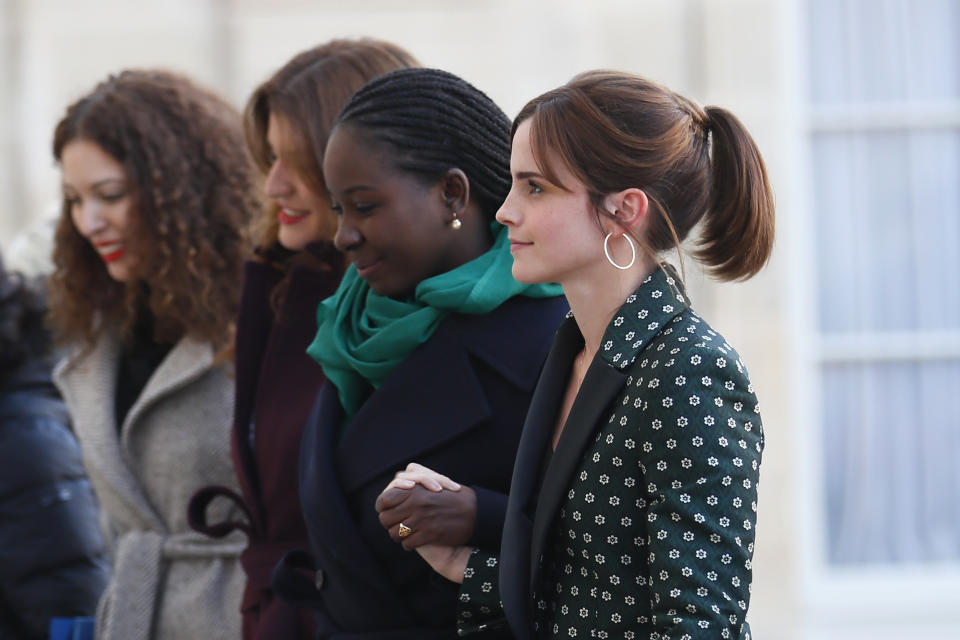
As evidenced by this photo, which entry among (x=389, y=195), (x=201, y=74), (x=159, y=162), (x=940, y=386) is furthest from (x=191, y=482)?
(x=940, y=386)

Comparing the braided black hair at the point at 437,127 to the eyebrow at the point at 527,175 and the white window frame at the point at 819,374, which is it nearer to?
the eyebrow at the point at 527,175

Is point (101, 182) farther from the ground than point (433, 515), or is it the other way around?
point (101, 182)

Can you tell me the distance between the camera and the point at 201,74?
473 cm

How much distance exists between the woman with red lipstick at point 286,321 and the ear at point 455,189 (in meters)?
0.43

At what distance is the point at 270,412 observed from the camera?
2346 mm

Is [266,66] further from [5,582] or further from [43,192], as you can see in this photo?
[5,582]

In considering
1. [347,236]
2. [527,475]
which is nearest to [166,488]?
[347,236]

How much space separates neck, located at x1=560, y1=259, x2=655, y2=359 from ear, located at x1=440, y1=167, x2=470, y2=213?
13.3 inches

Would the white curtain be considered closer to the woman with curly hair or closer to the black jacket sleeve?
the woman with curly hair

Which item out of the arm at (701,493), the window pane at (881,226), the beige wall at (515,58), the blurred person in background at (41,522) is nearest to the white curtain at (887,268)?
the window pane at (881,226)

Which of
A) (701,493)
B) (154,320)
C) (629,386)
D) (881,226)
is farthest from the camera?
(881,226)

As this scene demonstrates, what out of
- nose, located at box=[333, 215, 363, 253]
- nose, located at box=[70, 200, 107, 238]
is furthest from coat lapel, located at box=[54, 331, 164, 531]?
nose, located at box=[333, 215, 363, 253]

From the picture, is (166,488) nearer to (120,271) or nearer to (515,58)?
(120,271)

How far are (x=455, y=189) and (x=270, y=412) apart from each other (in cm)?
65
